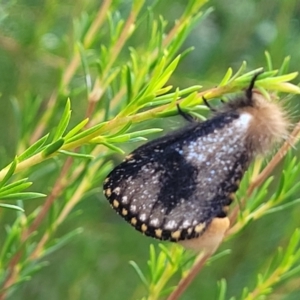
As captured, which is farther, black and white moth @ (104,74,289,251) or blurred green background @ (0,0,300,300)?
blurred green background @ (0,0,300,300)

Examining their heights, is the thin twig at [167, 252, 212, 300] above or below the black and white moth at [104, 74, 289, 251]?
below

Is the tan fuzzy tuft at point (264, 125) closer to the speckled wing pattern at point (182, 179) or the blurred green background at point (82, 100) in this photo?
the speckled wing pattern at point (182, 179)

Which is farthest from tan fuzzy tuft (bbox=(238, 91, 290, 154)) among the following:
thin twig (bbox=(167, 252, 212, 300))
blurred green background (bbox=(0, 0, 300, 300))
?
blurred green background (bbox=(0, 0, 300, 300))

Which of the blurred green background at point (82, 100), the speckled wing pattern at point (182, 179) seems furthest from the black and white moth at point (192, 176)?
the blurred green background at point (82, 100)

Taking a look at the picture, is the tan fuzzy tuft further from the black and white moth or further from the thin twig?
the thin twig

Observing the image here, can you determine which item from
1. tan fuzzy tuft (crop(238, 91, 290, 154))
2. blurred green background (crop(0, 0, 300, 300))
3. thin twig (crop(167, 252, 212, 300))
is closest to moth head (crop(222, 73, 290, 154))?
tan fuzzy tuft (crop(238, 91, 290, 154))

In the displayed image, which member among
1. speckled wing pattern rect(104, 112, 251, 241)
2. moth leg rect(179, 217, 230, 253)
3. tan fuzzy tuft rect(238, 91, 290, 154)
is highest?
tan fuzzy tuft rect(238, 91, 290, 154)
